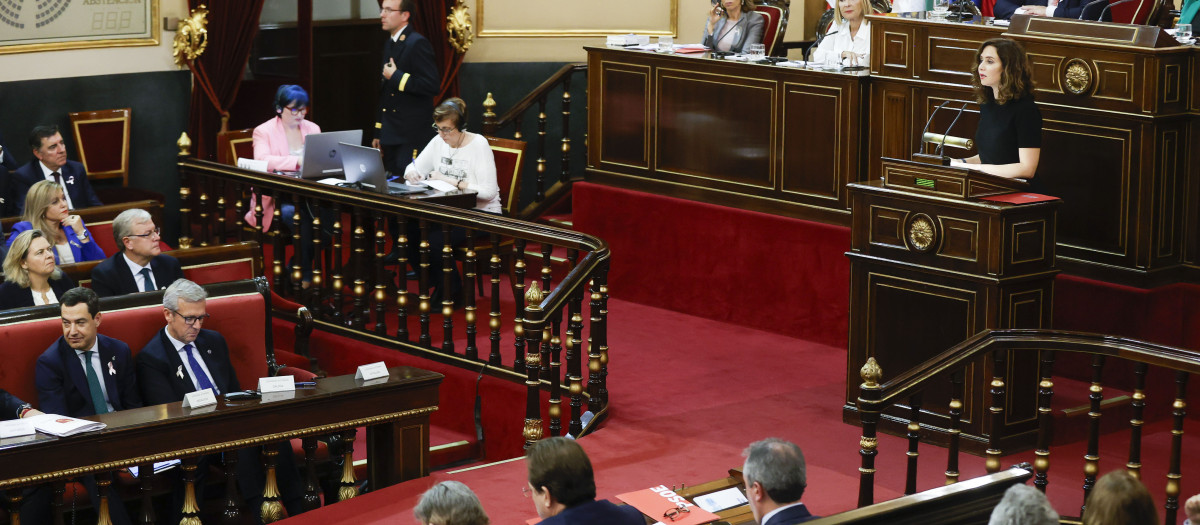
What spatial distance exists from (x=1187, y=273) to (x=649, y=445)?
238cm

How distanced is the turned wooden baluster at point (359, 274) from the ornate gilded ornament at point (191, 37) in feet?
8.42

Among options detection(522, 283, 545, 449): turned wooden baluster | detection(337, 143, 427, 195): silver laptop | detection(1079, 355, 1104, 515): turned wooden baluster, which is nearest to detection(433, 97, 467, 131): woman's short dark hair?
detection(337, 143, 427, 195): silver laptop

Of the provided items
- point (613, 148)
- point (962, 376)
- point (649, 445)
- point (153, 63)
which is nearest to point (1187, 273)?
point (962, 376)

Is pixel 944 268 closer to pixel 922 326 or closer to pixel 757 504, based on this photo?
pixel 922 326

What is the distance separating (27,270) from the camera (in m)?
6.00

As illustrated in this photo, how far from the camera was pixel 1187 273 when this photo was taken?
6367mm

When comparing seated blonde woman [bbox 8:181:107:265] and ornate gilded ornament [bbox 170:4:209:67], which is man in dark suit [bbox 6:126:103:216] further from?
ornate gilded ornament [bbox 170:4:209:67]

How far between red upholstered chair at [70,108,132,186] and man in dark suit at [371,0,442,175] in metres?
1.49

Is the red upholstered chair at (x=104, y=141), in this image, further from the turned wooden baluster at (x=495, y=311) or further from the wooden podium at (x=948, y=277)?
the wooden podium at (x=948, y=277)

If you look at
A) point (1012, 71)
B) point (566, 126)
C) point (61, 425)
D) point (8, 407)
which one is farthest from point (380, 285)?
point (1012, 71)

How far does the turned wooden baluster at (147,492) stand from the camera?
4.94 m

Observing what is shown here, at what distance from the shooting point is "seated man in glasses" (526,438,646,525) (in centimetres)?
388

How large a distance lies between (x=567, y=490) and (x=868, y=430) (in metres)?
1.56

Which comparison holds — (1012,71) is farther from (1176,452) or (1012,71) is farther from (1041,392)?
(1176,452)
